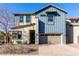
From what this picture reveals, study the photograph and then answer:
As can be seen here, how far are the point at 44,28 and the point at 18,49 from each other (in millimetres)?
3203

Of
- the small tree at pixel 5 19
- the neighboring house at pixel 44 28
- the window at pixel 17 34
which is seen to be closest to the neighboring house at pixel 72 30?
the neighboring house at pixel 44 28

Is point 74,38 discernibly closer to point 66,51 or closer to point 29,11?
point 66,51

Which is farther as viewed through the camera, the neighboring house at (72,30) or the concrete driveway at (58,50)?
the neighboring house at (72,30)

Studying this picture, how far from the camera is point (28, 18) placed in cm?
1867

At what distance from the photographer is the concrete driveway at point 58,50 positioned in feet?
48.1

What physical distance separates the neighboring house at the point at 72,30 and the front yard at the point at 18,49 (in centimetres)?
272

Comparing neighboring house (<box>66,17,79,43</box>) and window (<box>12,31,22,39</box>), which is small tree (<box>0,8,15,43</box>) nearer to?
window (<box>12,31,22,39</box>)

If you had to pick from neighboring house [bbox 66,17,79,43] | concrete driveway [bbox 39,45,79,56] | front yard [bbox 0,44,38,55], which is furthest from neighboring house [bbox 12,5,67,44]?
front yard [bbox 0,44,38,55]

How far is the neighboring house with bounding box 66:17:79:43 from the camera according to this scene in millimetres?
17188

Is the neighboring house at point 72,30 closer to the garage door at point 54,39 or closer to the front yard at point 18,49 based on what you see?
the garage door at point 54,39

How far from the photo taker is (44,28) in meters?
17.8

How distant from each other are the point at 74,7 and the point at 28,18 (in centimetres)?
414

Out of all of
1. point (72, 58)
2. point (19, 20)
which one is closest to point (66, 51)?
point (72, 58)

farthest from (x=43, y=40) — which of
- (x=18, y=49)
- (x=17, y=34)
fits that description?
(x=18, y=49)
